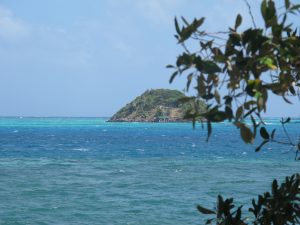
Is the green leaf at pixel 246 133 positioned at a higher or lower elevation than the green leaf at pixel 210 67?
lower

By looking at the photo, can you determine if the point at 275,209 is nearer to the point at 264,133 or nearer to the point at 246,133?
the point at 264,133

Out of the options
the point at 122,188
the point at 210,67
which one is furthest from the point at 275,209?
the point at 122,188

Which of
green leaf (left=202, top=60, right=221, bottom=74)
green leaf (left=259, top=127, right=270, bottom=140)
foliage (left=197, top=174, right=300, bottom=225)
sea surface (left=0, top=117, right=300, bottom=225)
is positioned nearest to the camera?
green leaf (left=202, top=60, right=221, bottom=74)

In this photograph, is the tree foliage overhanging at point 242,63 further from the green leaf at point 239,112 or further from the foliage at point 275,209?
the foliage at point 275,209

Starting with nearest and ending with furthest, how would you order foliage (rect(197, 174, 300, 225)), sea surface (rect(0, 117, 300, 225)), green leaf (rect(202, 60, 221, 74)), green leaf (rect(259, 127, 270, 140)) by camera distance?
green leaf (rect(202, 60, 221, 74)) → green leaf (rect(259, 127, 270, 140)) → foliage (rect(197, 174, 300, 225)) → sea surface (rect(0, 117, 300, 225))

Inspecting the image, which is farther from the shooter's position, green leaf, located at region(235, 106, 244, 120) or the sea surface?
the sea surface

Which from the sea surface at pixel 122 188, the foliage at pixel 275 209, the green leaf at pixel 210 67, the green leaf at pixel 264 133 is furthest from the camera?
the sea surface at pixel 122 188

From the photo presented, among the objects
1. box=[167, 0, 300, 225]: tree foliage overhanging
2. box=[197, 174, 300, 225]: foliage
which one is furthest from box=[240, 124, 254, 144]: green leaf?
box=[197, 174, 300, 225]: foliage

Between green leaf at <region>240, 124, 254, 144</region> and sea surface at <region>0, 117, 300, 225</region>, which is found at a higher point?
green leaf at <region>240, 124, 254, 144</region>

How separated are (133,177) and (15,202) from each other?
9.95m

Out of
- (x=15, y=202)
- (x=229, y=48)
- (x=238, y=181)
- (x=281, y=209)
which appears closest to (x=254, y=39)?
(x=229, y=48)

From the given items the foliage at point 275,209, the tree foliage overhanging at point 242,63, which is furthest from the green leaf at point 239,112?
the foliage at point 275,209

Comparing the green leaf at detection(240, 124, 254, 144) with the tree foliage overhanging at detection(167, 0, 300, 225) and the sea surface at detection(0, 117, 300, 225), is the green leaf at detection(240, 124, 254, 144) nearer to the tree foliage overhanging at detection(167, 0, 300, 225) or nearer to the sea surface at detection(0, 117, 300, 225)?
the tree foliage overhanging at detection(167, 0, 300, 225)

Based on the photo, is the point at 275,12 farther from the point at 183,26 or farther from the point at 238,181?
the point at 238,181
